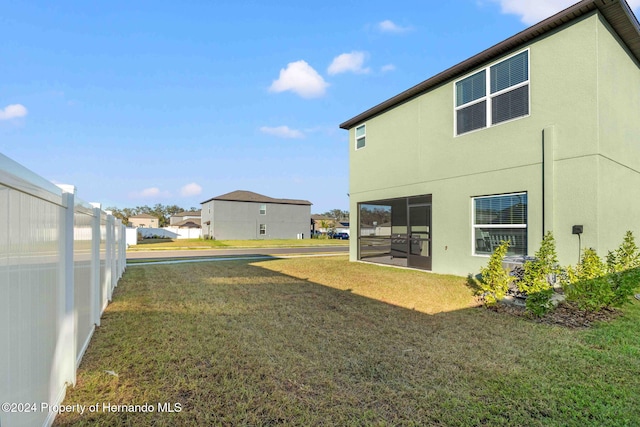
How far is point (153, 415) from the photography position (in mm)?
2602

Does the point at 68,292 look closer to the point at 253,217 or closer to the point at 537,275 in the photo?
the point at 537,275

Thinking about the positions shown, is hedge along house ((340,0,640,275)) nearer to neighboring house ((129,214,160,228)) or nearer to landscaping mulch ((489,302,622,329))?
landscaping mulch ((489,302,622,329))

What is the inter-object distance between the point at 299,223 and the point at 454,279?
37348 millimetres

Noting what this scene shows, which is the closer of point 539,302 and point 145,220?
point 539,302

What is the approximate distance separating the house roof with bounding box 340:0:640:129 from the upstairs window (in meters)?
3.20

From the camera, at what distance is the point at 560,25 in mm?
7043

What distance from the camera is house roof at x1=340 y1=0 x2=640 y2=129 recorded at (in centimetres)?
650

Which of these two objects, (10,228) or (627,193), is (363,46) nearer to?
(627,193)

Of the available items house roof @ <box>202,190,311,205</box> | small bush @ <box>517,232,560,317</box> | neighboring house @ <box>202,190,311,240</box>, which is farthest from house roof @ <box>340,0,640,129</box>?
neighboring house @ <box>202,190,311,240</box>

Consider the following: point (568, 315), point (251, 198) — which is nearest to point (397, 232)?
point (568, 315)

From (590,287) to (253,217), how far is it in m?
39.5

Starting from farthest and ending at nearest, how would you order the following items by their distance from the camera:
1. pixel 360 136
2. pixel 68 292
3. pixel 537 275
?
pixel 360 136
pixel 537 275
pixel 68 292

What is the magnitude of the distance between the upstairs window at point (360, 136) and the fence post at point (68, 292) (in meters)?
11.2

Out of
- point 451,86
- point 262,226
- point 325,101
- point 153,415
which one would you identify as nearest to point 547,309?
point 153,415
